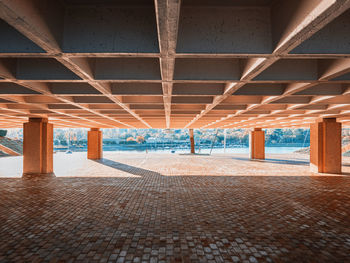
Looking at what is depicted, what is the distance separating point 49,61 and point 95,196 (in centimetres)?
568

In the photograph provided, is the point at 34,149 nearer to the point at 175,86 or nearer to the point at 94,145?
the point at 94,145

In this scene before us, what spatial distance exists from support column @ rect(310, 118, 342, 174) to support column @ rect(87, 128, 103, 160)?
23010 mm

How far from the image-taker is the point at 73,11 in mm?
3352

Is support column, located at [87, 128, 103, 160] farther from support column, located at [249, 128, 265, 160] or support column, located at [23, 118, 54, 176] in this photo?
support column, located at [249, 128, 265, 160]

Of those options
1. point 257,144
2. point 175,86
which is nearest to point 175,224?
point 175,86

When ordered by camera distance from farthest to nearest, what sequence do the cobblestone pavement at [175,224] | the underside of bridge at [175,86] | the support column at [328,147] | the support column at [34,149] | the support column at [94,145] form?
the support column at [94,145]
the support column at [328,147]
the support column at [34,149]
the cobblestone pavement at [175,224]
the underside of bridge at [175,86]

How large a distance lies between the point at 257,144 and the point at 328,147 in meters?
10.5

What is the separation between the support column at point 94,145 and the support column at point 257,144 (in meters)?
20.0

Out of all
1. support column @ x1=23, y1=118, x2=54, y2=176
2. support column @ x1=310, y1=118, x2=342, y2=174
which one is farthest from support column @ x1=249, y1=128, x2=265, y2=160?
support column @ x1=23, y1=118, x2=54, y2=176

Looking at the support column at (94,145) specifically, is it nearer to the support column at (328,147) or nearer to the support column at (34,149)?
the support column at (34,149)

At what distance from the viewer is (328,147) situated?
1404 centimetres

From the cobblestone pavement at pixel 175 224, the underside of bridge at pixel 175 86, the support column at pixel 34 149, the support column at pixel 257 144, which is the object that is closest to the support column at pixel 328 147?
the cobblestone pavement at pixel 175 224

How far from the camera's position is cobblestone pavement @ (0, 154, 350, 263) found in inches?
161

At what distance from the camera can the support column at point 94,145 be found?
79.0 ft
